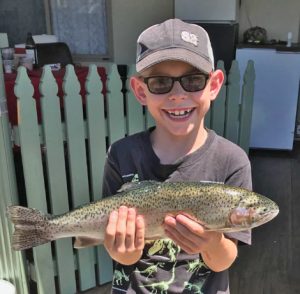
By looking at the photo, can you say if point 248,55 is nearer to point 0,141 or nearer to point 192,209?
point 0,141

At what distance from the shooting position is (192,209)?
1454 millimetres

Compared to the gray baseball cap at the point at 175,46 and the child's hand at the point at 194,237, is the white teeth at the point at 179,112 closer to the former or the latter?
the gray baseball cap at the point at 175,46

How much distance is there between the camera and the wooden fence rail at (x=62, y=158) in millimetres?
2875

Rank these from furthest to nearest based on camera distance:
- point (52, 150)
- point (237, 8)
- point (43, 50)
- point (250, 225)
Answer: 1. point (237, 8)
2. point (43, 50)
3. point (52, 150)
4. point (250, 225)

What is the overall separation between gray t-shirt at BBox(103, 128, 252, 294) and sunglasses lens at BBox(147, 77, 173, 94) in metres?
0.25

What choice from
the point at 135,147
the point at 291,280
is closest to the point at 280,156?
the point at 291,280

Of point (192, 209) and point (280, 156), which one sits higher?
point (192, 209)

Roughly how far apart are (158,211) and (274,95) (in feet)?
16.4

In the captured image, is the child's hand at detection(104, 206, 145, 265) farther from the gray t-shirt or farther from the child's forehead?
the child's forehead

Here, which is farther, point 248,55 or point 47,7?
point 47,7

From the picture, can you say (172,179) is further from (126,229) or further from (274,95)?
(274,95)

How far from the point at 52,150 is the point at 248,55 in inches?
150

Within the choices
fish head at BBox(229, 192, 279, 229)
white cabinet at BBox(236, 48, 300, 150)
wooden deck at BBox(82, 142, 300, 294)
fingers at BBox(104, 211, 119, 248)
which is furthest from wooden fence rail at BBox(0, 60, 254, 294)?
white cabinet at BBox(236, 48, 300, 150)

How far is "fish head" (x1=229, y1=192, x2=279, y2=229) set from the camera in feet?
4.58
